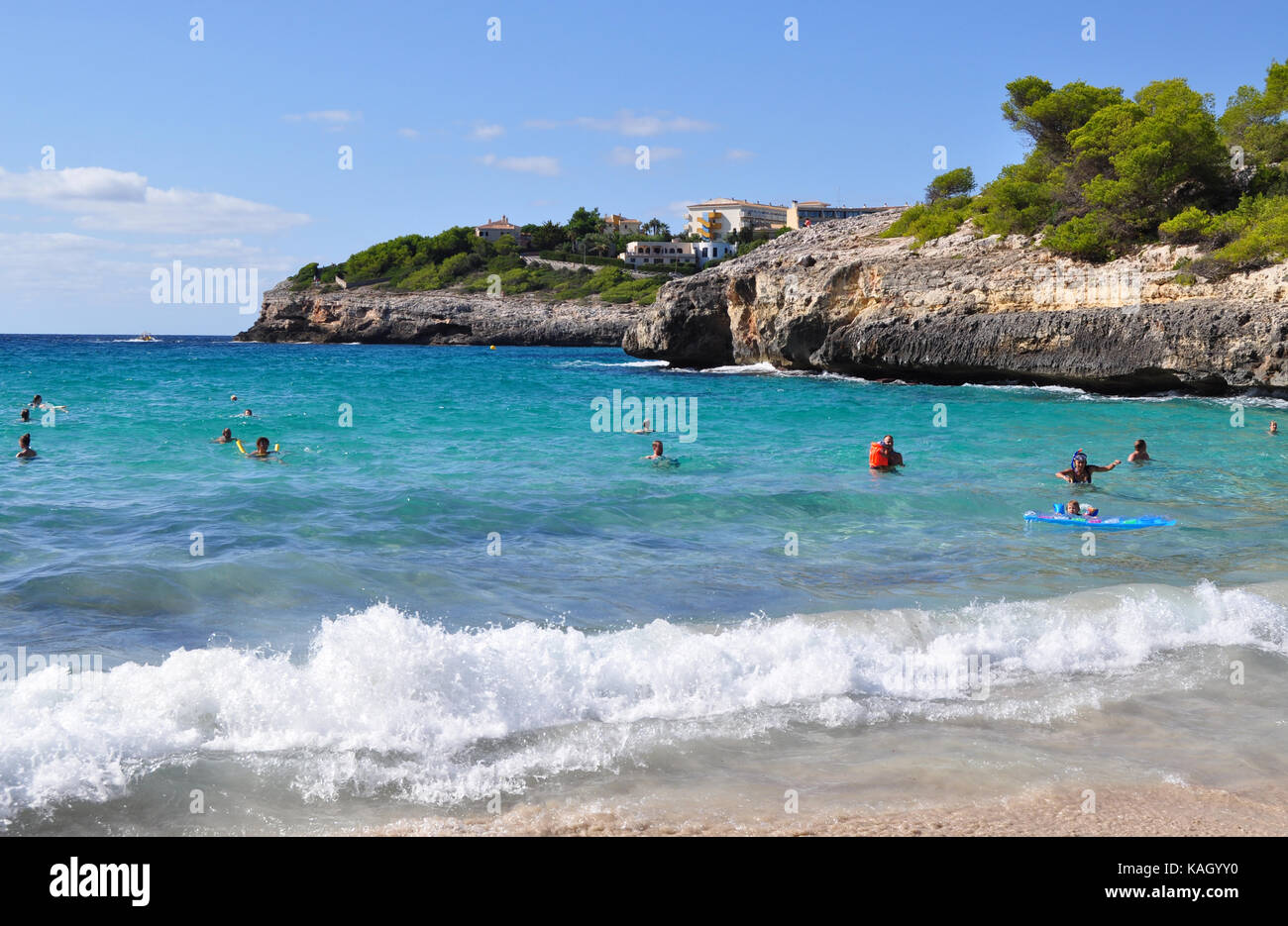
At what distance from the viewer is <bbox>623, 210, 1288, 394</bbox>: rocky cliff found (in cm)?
2931

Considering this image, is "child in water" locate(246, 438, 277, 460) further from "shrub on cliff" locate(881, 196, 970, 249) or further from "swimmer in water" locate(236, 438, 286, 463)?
"shrub on cliff" locate(881, 196, 970, 249)

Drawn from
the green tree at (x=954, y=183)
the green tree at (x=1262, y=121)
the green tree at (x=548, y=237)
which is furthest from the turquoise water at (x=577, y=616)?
the green tree at (x=548, y=237)

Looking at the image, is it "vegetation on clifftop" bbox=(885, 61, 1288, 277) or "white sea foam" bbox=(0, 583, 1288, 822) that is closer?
"white sea foam" bbox=(0, 583, 1288, 822)

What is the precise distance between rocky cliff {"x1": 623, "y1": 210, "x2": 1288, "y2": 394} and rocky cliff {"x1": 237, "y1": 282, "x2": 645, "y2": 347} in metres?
50.6

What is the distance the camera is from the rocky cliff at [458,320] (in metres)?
99.2

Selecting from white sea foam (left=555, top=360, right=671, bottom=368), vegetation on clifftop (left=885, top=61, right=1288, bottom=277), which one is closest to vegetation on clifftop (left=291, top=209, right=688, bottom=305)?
white sea foam (left=555, top=360, right=671, bottom=368)

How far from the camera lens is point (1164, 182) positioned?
3484 cm

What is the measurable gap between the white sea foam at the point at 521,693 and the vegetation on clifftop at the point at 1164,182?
1102 inches

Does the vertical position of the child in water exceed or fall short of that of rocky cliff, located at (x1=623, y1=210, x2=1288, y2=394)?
it falls short

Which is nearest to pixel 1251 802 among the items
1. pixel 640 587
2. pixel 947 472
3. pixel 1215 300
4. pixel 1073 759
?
pixel 1073 759

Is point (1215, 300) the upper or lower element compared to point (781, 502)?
upper
